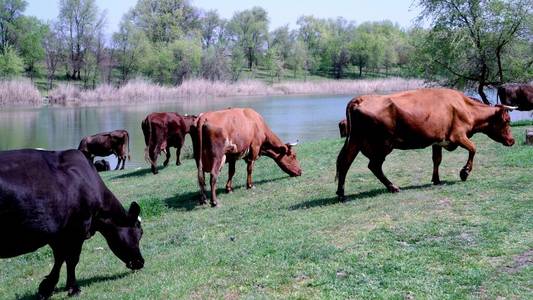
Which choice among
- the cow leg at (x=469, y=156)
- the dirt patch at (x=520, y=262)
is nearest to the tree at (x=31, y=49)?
the cow leg at (x=469, y=156)

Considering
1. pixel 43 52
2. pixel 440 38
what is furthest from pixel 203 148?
pixel 43 52

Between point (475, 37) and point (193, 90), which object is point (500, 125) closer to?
point (475, 37)

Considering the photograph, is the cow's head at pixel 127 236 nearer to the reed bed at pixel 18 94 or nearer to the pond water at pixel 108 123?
the pond water at pixel 108 123

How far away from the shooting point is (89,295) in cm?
678

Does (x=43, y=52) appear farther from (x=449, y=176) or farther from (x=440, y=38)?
(x=449, y=176)

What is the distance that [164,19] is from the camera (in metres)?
105

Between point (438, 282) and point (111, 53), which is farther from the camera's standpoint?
point (111, 53)

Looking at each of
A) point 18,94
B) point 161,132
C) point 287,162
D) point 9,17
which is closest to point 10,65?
point 18,94

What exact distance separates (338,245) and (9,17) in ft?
308

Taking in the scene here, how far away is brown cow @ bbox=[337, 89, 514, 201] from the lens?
1015 cm

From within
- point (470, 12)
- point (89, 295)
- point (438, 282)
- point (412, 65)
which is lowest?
point (89, 295)

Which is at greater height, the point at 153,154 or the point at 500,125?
the point at 500,125

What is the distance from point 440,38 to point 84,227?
2224 cm

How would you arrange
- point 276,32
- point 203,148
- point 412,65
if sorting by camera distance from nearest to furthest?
point 203,148, point 412,65, point 276,32
